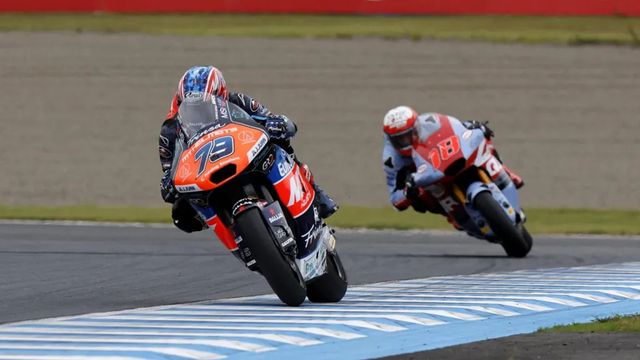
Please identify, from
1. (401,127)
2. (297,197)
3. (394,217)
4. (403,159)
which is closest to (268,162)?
(297,197)

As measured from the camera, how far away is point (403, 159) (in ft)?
48.1

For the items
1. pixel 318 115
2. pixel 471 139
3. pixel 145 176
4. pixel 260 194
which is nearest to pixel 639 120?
pixel 318 115

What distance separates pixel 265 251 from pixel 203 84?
1317 millimetres

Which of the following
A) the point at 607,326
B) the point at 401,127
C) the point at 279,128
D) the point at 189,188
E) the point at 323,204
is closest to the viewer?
the point at 607,326

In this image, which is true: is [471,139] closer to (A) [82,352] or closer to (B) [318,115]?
(A) [82,352]

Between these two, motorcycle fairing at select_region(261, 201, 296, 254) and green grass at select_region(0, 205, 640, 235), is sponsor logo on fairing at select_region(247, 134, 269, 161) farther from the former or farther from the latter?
green grass at select_region(0, 205, 640, 235)

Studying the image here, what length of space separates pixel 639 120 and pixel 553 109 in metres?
1.34

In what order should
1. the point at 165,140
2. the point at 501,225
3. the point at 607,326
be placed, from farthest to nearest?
the point at 501,225 < the point at 165,140 < the point at 607,326

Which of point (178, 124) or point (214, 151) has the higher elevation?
point (214, 151)

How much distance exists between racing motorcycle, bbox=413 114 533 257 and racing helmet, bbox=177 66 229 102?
192 inches

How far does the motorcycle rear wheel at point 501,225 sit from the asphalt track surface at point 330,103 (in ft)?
20.5

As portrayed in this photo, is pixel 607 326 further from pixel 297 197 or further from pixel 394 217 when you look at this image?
pixel 394 217

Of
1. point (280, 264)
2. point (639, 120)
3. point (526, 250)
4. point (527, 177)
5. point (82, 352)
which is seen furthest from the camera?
point (639, 120)

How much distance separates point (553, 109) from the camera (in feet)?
80.9
